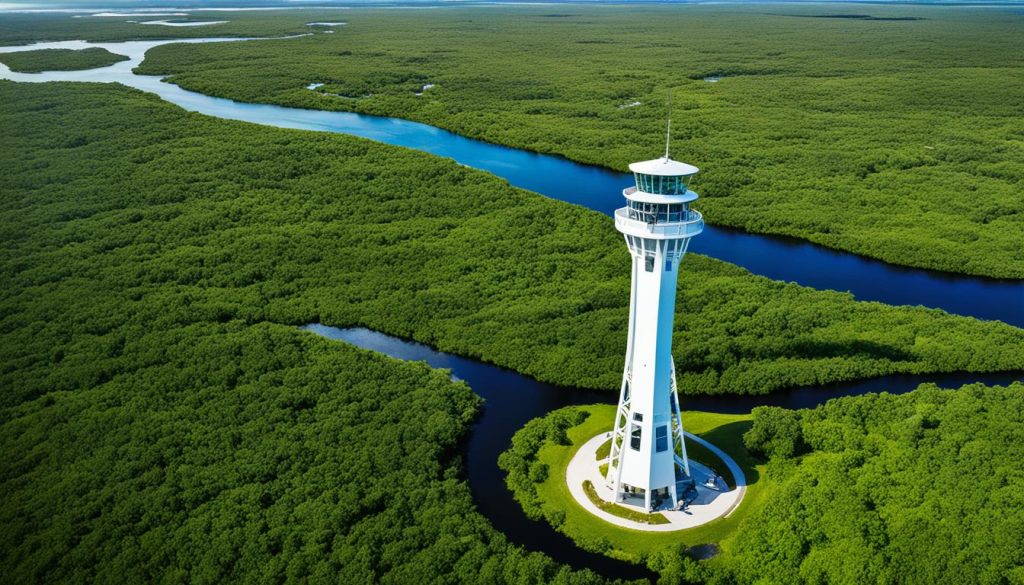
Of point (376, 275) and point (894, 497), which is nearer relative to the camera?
point (894, 497)

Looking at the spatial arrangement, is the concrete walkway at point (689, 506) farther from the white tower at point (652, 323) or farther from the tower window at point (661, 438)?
the tower window at point (661, 438)

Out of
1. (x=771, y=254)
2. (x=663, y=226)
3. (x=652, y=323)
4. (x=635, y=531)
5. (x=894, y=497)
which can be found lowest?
(x=635, y=531)

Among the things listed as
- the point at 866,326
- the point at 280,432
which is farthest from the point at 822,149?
the point at 280,432

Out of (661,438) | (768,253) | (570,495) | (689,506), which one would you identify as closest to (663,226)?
(661,438)

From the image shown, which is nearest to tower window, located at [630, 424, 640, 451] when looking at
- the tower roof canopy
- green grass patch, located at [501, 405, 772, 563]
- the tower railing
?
green grass patch, located at [501, 405, 772, 563]

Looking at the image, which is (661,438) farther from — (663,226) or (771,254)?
(771,254)

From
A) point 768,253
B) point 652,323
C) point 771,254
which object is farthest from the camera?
point 768,253

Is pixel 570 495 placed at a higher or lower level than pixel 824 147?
lower
